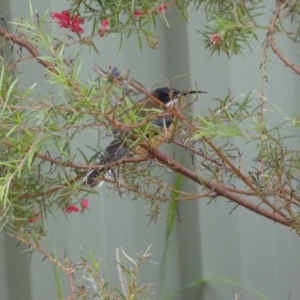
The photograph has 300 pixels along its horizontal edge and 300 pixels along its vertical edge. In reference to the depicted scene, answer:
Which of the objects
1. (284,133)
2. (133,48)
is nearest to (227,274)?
(284,133)

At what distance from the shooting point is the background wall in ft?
4.88

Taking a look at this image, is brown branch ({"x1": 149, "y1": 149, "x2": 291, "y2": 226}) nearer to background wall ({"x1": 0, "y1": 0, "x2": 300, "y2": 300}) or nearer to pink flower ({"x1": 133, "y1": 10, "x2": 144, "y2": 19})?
pink flower ({"x1": 133, "y1": 10, "x2": 144, "y2": 19})

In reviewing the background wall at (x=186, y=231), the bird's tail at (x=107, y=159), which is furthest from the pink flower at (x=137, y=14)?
the background wall at (x=186, y=231)

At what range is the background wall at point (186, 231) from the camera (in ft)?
4.88

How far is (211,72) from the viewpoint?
1641mm

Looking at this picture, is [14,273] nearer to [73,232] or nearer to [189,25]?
[73,232]

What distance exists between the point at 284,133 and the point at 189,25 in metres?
0.41

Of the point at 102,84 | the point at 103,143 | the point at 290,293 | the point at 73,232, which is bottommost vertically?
the point at 290,293

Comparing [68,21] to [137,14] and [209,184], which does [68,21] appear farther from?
[209,184]

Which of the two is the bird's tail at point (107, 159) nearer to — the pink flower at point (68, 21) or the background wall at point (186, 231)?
the pink flower at point (68, 21)

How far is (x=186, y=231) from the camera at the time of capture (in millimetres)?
1731

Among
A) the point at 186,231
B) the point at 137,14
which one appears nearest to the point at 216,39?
the point at 137,14

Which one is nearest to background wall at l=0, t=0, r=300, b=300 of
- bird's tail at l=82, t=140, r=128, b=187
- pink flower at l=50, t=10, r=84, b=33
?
pink flower at l=50, t=10, r=84, b=33

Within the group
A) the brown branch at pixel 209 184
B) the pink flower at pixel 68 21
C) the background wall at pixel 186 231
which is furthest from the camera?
the background wall at pixel 186 231
